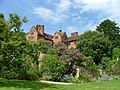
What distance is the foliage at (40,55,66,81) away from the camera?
24625 millimetres

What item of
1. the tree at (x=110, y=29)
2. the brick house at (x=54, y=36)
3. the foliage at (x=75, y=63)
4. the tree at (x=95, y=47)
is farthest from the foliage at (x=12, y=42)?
the tree at (x=110, y=29)

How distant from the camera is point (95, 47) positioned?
51031 mm

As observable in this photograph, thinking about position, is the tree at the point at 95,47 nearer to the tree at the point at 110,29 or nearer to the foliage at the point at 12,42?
the tree at the point at 110,29

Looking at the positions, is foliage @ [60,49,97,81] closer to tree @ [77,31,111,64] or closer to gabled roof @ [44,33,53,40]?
tree @ [77,31,111,64]

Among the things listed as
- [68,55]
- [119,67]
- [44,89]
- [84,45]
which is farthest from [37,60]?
[84,45]

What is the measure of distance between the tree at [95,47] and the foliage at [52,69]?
81.9 feet

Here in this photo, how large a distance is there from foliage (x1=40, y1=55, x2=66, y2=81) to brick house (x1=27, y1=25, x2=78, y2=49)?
37328mm

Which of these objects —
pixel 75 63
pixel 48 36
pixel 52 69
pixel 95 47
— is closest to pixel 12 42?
pixel 52 69

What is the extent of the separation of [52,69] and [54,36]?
43647 millimetres

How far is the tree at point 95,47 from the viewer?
50.2m

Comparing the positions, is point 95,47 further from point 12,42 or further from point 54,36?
point 12,42

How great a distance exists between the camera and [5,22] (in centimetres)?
1603

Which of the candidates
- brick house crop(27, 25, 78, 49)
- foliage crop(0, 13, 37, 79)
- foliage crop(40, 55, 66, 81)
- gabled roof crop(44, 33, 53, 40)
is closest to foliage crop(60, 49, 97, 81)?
foliage crop(40, 55, 66, 81)

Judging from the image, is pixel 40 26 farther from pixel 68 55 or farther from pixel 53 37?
pixel 68 55
